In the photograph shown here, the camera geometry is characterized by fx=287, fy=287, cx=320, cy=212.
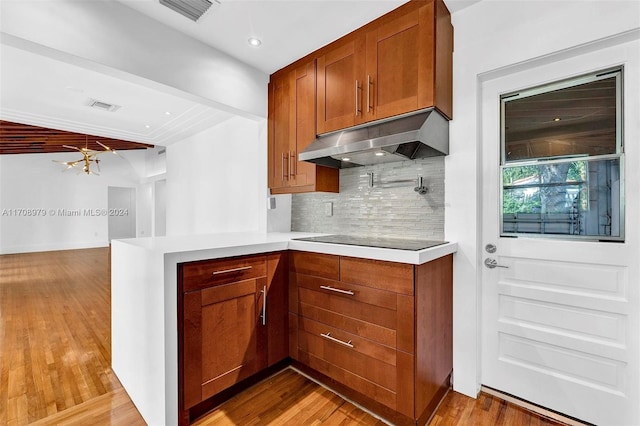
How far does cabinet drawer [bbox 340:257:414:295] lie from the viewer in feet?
5.02

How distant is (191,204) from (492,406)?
4.84 meters

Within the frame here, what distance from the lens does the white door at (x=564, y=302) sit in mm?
1492

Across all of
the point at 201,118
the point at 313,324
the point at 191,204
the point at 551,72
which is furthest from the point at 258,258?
the point at 191,204

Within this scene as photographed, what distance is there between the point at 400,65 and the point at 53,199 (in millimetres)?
11056

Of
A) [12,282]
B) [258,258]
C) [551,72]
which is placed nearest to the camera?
[551,72]

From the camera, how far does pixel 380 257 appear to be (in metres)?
1.61

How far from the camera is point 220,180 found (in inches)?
165

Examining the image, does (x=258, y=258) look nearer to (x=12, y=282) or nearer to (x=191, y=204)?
(x=191, y=204)

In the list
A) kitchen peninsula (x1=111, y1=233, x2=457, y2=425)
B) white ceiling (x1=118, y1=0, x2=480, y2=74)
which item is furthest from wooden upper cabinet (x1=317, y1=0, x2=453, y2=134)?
kitchen peninsula (x1=111, y1=233, x2=457, y2=425)

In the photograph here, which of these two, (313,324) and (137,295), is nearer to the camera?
(137,295)

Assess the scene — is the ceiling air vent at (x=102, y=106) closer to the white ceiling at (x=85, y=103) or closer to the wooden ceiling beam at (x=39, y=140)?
the white ceiling at (x=85, y=103)

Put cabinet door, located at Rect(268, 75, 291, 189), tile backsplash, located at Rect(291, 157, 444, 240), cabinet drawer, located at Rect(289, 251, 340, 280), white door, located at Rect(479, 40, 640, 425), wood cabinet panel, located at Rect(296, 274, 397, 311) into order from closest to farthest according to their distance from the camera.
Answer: white door, located at Rect(479, 40, 640, 425) < wood cabinet panel, located at Rect(296, 274, 397, 311) < cabinet drawer, located at Rect(289, 251, 340, 280) < tile backsplash, located at Rect(291, 157, 444, 240) < cabinet door, located at Rect(268, 75, 291, 189)

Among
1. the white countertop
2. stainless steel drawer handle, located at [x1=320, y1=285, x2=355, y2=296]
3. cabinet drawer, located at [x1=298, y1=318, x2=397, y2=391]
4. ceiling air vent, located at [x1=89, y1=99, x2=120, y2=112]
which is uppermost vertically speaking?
ceiling air vent, located at [x1=89, y1=99, x2=120, y2=112]

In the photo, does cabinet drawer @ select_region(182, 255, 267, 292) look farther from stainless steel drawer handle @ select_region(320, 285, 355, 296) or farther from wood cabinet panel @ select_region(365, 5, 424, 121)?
wood cabinet panel @ select_region(365, 5, 424, 121)
